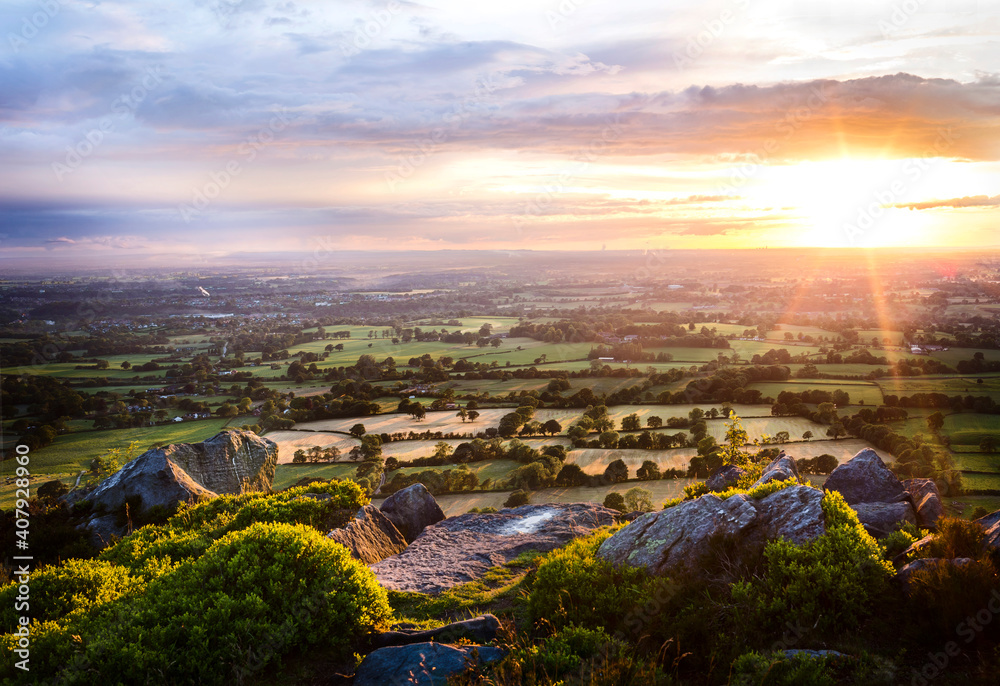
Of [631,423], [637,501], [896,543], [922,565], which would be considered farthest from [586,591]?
[631,423]

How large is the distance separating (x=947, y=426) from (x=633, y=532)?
46047 millimetres

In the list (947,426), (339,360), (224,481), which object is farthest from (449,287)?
(224,481)

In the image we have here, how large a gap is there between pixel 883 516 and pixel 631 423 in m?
35.5

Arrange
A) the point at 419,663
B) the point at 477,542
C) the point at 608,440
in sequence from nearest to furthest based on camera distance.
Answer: the point at 419,663 → the point at 477,542 → the point at 608,440

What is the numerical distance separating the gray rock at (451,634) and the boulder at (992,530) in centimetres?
922

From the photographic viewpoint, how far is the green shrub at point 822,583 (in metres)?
8.79

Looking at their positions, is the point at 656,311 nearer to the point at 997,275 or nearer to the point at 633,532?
the point at 997,275

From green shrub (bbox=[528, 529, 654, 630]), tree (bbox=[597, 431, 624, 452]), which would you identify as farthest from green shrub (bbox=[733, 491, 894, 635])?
tree (bbox=[597, 431, 624, 452])

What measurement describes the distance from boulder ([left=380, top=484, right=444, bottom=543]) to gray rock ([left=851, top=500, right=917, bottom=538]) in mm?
13066

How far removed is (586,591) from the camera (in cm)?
1030

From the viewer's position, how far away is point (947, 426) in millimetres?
42188

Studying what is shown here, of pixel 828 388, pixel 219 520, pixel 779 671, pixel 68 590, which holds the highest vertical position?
pixel 68 590

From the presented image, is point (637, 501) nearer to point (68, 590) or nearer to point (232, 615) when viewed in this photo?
point (232, 615)

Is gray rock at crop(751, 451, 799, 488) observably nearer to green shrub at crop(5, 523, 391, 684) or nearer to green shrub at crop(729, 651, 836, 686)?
green shrub at crop(729, 651, 836, 686)
